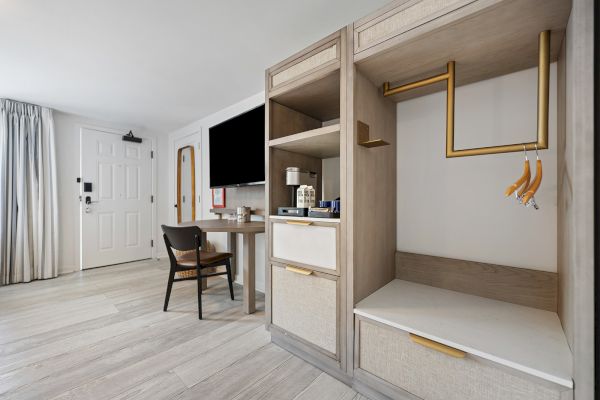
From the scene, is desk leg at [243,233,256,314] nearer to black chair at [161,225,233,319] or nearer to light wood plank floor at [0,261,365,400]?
light wood plank floor at [0,261,365,400]

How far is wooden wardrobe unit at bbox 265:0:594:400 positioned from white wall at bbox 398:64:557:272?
7 cm

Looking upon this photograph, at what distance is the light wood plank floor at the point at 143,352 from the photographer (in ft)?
4.24

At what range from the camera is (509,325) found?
3.52 ft

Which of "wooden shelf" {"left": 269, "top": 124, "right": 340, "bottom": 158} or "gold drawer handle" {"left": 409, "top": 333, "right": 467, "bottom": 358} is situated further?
"wooden shelf" {"left": 269, "top": 124, "right": 340, "bottom": 158}

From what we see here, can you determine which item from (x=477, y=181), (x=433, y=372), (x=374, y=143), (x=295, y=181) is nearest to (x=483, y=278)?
(x=477, y=181)

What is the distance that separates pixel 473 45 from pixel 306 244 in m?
1.22

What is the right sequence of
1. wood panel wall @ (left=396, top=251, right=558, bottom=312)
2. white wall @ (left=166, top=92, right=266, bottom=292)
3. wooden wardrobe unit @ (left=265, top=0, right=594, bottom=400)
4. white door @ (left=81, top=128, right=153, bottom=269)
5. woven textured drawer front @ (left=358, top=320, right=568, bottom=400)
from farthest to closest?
1. white door @ (left=81, top=128, right=153, bottom=269)
2. white wall @ (left=166, top=92, right=266, bottom=292)
3. wood panel wall @ (left=396, top=251, right=558, bottom=312)
4. woven textured drawer front @ (left=358, top=320, right=568, bottom=400)
5. wooden wardrobe unit @ (left=265, top=0, right=594, bottom=400)

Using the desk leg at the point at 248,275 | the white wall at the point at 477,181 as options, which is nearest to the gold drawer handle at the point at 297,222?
the white wall at the point at 477,181

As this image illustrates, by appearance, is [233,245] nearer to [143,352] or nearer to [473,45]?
[143,352]

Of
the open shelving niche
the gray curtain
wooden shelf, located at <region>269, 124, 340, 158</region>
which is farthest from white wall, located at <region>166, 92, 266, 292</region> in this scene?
the gray curtain

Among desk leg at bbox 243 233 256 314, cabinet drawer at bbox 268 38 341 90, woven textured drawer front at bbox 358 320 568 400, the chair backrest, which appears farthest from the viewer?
desk leg at bbox 243 233 256 314

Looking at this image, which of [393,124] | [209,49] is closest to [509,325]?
[393,124]

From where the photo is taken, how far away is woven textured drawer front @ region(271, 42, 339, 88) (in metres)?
1.34

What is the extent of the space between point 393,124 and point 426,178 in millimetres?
411
